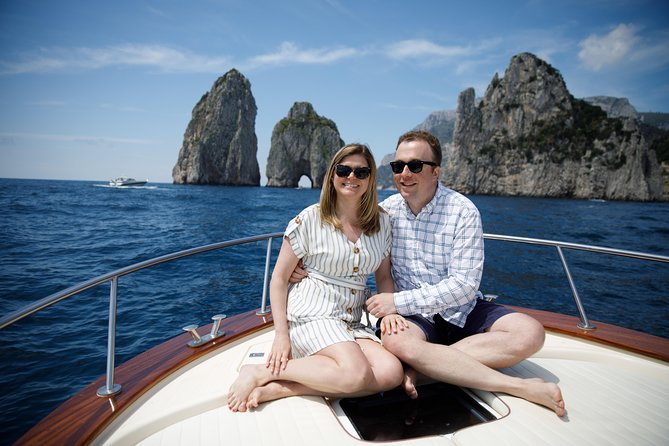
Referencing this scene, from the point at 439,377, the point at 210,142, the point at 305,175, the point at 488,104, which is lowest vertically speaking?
the point at 439,377

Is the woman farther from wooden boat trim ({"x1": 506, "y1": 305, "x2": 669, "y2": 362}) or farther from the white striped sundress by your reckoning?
wooden boat trim ({"x1": 506, "y1": 305, "x2": 669, "y2": 362})

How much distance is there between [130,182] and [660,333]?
90210 millimetres

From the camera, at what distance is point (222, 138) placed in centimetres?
8719

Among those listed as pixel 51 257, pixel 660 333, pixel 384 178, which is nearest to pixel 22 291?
pixel 51 257

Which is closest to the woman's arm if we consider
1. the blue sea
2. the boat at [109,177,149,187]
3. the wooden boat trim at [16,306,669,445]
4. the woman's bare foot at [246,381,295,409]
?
the woman's bare foot at [246,381,295,409]

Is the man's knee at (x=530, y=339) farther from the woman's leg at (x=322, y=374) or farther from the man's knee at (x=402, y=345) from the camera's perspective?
the woman's leg at (x=322, y=374)

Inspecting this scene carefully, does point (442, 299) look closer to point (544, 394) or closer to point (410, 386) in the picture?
point (410, 386)

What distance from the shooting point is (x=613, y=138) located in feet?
211

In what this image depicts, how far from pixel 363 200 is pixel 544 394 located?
1412 mm

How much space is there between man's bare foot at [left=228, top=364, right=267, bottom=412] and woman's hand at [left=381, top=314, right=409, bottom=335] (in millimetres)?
735

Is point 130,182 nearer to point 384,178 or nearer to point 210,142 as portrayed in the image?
point 210,142

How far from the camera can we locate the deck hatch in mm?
1640

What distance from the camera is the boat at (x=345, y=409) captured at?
1.49m

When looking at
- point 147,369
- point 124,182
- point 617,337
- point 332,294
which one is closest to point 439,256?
point 332,294
